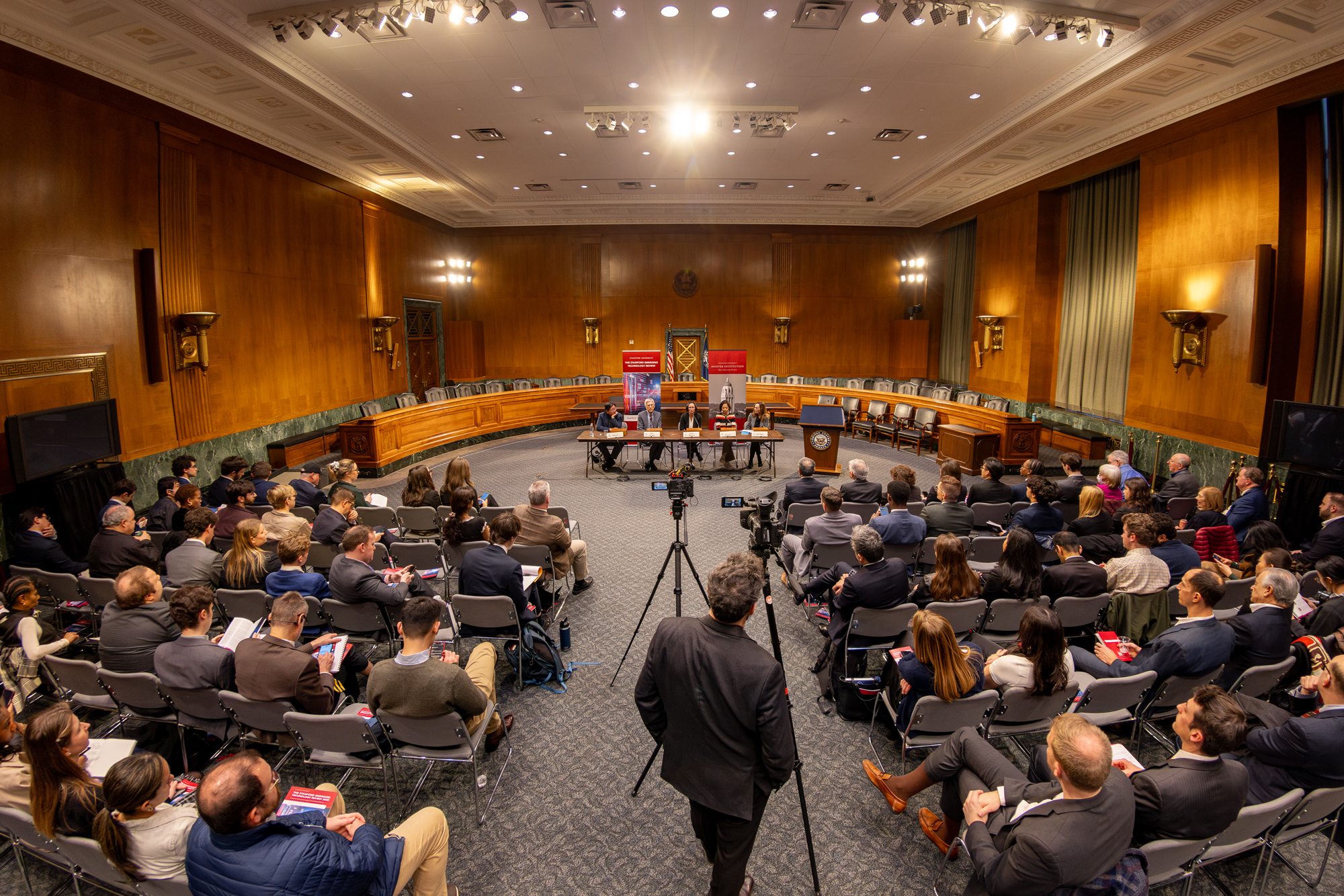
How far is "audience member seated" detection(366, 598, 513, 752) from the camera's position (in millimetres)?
3045

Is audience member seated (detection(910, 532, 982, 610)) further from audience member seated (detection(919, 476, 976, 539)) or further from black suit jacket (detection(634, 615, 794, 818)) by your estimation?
black suit jacket (detection(634, 615, 794, 818))

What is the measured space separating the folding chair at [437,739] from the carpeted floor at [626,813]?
0.16 meters

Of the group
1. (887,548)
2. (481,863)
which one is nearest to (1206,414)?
(887,548)

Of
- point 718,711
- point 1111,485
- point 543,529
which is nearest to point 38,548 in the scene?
point 543,529

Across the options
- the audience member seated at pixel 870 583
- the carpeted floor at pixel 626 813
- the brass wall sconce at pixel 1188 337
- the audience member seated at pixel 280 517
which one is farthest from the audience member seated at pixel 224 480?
the brass wall sconce at pixel 1188 337

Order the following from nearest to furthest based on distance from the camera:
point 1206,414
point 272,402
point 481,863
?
point 481,863
point 1206,414
point 272,402

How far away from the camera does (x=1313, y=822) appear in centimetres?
278

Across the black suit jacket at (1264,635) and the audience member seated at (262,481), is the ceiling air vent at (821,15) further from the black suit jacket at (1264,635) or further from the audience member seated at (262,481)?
the audience member seated at (262,481)

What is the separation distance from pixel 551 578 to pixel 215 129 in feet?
25.4

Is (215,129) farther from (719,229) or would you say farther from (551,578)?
(719,229)

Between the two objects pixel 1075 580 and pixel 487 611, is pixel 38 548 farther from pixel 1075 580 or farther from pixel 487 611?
pixel 1075 580

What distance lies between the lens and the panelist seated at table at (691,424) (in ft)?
37.7

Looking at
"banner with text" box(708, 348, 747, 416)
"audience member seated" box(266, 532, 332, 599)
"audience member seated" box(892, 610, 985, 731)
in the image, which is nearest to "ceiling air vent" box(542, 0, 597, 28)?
"audience member seated" box(266, 532, 332, 599)

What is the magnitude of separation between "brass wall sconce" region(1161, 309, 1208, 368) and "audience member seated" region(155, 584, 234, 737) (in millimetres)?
10359
